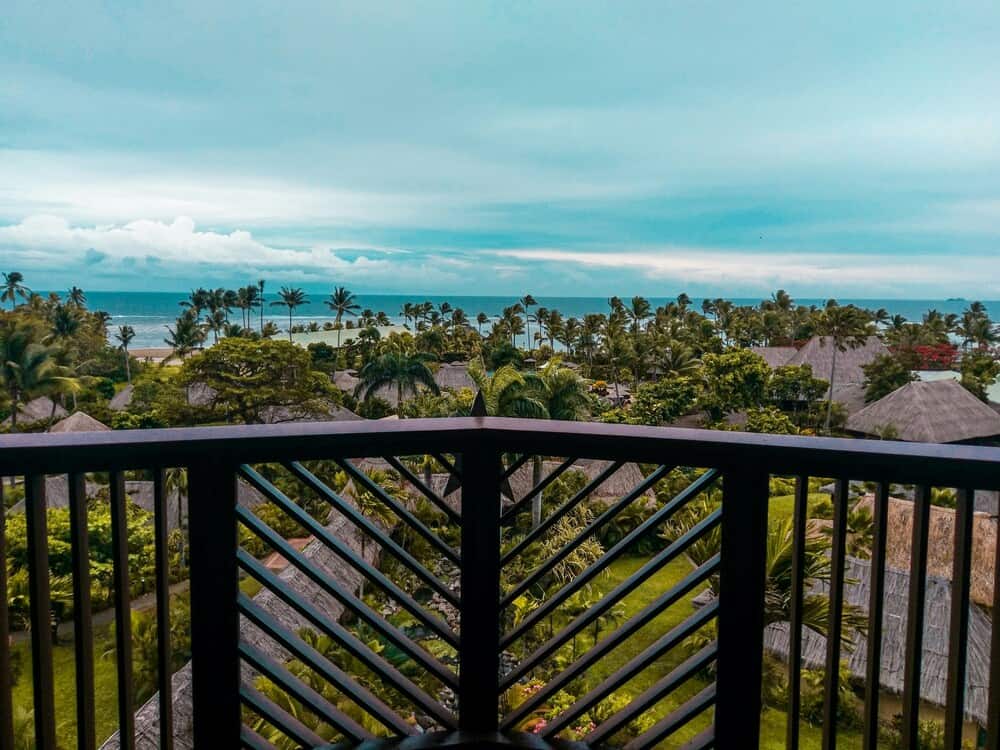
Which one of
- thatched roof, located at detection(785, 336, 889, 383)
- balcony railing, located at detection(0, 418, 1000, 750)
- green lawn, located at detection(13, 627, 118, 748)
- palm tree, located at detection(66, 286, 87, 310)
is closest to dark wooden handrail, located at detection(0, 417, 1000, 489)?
balcony railing, located at detection(0, 418, 1000, 750)

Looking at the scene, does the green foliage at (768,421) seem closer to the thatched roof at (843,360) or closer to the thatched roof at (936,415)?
the thatched roof at (936,415)

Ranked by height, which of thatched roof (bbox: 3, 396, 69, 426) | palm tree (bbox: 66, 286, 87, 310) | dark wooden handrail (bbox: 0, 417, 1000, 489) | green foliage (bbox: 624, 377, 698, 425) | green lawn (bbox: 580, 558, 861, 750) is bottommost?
green lawn (bbox: 580, 558, 861, 750)

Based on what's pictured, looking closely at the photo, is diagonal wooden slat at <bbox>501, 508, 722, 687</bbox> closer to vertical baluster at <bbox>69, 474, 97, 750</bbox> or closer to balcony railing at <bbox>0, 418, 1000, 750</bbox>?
balcony railing at <bbox>0, 418, 1000, 750</bbox>

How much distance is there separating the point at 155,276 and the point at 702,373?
4788cm

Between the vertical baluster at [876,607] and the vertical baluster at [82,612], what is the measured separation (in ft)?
4.64

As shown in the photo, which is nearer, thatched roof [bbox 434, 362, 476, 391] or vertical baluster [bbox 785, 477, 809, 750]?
vertical baluster [bbox 785, 477, 809, 750]

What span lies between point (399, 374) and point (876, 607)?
2098cm

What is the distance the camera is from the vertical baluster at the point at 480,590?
1.31m

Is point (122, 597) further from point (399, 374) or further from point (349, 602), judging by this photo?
point (399, 374)

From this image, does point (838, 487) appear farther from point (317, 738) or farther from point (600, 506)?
point (600, 506)

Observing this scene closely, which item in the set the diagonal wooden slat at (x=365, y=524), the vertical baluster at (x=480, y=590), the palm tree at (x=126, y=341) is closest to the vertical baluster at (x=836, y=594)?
the vertical baluster at (x=480, y=590)

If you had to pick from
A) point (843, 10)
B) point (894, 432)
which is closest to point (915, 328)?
point (894, 432)

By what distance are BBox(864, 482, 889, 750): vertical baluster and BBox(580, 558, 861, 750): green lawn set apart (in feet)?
14.7

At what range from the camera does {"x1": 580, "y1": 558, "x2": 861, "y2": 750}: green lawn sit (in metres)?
7.95
